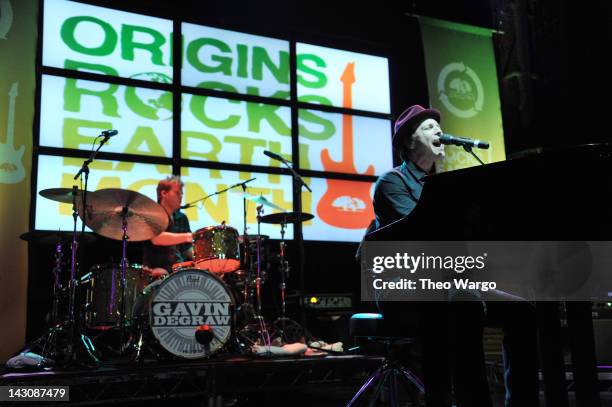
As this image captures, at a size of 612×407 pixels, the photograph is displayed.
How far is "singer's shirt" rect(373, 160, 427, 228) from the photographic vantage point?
2.35m

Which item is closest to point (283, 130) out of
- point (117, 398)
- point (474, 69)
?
point (474, 69)

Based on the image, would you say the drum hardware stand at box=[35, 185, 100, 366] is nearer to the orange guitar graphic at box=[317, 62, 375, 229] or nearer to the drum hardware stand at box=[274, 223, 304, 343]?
the drum hardware stand at box=[274, 223, 304, 343]

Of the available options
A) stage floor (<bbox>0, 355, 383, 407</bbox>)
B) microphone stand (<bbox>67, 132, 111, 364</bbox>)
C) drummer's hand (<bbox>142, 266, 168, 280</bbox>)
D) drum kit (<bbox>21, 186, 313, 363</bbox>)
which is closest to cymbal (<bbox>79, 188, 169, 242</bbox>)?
drum kit (<bbox>21, 186, 313, 363</bbox>)

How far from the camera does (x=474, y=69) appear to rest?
7.65 meters

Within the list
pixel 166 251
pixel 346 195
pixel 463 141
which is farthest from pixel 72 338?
pixel 346 195

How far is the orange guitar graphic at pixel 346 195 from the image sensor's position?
21.4 ft

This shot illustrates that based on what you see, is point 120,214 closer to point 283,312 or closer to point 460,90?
point 283,312

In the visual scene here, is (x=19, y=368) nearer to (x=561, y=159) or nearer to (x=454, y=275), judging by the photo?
(x=454, y=275)

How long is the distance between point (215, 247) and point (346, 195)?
2415mm

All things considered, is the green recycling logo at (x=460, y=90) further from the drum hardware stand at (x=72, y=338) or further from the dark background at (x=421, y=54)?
the drum hardware stand at (x=72, y=338)

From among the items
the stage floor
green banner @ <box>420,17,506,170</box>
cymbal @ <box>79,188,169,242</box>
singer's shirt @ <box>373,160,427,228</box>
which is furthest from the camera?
green banner @ <box>420,17,506,170</box>

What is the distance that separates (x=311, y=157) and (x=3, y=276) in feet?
11.0

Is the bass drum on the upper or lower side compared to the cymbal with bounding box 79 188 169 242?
lower

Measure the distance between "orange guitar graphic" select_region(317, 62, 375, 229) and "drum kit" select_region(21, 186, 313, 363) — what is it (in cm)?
155
